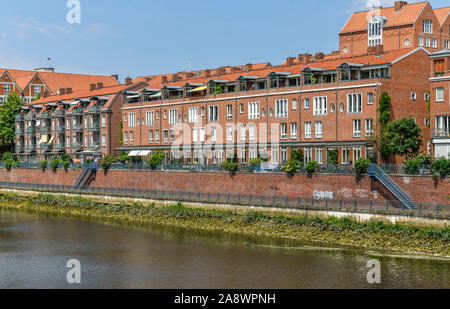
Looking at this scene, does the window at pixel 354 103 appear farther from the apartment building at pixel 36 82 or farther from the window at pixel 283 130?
the apartment building at pixel 36 82

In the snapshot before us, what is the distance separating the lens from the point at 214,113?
269 ft

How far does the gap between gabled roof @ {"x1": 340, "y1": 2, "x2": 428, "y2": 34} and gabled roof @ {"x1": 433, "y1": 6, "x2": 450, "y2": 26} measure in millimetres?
4719

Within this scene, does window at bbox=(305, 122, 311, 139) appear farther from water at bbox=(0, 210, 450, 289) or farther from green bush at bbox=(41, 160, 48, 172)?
green bush at bbox=(41, 160, 48, 172)

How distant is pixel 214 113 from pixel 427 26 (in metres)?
33.0

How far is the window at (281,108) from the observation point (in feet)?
242

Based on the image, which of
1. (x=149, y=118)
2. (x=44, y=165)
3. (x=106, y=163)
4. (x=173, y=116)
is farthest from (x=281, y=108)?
(x=44, y=165)

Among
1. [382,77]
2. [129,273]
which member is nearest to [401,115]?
[382,77]

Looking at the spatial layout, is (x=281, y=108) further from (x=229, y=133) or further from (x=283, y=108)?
(x=229, y=133)

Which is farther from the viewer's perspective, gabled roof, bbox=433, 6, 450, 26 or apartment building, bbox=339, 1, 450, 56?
gabled roof, bbox=433, 6, 450, 26

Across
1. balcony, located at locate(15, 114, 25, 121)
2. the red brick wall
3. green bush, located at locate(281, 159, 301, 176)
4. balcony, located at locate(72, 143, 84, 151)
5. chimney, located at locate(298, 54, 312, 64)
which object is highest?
chimney, located at locate(298, 54, 312, 64)

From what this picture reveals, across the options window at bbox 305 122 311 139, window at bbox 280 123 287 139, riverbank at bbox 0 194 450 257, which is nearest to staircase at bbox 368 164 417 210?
riverbank at bbox 0 194 450 257

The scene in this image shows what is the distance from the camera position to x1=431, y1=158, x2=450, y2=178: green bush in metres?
50.8

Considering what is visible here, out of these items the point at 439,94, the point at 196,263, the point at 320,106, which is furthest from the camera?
the point at 320,106

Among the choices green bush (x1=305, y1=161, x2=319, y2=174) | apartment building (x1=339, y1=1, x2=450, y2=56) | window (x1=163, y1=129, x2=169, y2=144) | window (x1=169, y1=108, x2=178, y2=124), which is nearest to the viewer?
green bush (x1=305, y1=161, x2=319, y2=174)
